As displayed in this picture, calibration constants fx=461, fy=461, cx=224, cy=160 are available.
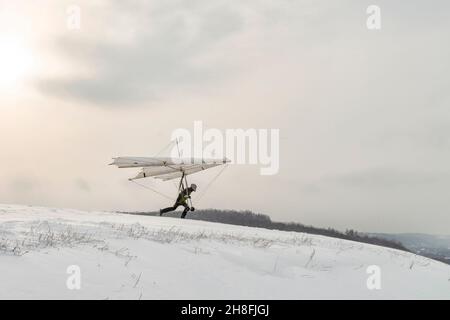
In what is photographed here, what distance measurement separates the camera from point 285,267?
11344 mm

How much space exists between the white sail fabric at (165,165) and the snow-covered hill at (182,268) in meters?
10.3

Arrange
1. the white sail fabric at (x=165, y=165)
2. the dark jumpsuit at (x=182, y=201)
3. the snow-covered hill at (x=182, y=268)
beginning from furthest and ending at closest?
the dark jumpsuit at (x=182, y=201) → the white sail fabric at (x=165, y=165) → the snow-covered hill at (x=182, y=268)

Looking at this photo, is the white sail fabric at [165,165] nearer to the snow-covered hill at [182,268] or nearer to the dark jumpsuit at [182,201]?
the dark jumpsuit at [182,201]

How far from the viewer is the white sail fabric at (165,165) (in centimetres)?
2458

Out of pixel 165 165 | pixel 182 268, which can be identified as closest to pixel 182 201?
pixel 165 165

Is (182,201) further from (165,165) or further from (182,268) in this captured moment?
(182,268)

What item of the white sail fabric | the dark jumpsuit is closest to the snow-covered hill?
the white sail fabric

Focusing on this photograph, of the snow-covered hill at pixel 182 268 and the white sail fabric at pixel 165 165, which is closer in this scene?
the snow-covered hill at pixel 182 268

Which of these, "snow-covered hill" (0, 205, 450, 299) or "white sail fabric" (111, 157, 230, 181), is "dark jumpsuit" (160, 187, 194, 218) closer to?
"white sail fabric" (111, 157, 230, 181)

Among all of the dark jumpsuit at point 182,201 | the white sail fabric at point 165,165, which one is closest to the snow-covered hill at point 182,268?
the white sail fabric at point 165,165
